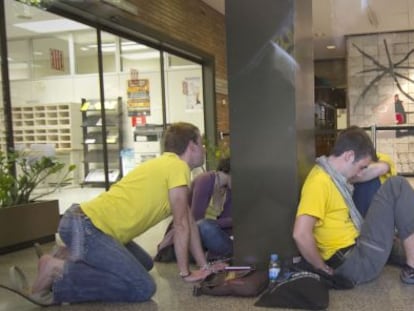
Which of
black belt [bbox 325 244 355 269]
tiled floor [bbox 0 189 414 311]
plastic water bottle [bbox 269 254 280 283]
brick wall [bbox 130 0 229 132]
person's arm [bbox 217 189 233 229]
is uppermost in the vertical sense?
brick wall [bbox 130 0 229 132]

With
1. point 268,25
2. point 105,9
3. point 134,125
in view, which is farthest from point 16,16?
point 268,25

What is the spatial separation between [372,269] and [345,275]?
14 cm

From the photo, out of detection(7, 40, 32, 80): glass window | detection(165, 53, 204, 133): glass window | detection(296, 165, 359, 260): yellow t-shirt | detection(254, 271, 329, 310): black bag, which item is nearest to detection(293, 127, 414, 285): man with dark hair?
detection(296, 165, 359, 260): yellow t-shirt

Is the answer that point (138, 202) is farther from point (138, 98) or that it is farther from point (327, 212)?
point (138, 98)

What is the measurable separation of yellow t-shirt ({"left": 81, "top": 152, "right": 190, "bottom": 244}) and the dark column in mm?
422

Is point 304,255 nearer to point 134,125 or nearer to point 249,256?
point 249,256

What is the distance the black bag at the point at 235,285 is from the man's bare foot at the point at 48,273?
0.68 m

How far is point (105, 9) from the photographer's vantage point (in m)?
5.59

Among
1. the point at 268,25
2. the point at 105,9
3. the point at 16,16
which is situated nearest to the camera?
the point at 268,25

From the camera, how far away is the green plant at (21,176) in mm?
3915

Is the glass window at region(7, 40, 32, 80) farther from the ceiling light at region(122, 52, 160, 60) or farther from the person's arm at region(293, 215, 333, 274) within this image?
the person's arm at region(293, 215, 333, 274)

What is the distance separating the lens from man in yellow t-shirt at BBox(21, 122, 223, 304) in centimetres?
234

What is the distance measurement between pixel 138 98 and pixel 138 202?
5.13 metres

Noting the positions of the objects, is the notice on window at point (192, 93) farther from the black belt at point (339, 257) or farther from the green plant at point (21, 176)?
the black belt at point (339, 257)
